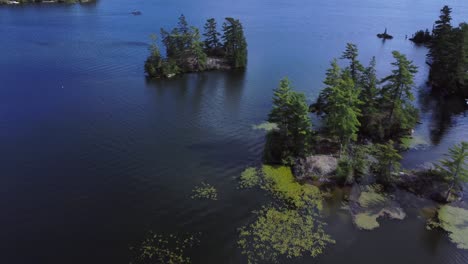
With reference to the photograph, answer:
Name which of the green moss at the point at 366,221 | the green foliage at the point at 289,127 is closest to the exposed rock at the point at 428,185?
the green moss at the point at 366,221

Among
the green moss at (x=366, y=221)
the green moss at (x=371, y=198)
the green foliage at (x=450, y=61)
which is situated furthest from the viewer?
the green foliage at (x=450, y=61)

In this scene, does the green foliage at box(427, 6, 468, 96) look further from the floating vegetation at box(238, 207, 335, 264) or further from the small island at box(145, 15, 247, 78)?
the floating vegetation at box(238, 207, 335, 264)

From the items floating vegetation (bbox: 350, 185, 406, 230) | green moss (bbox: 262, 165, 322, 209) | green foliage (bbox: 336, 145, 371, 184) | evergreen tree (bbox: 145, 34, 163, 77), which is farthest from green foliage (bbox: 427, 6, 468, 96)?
evergreen tree (bbox: 145, 34, 163, 77)

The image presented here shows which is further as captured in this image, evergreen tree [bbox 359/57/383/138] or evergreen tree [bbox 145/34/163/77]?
evergreen tree [bbox 145/34/163/77]

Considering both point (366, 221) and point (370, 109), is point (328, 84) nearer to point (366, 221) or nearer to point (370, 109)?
point (370, 109)

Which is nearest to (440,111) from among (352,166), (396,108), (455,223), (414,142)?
(414,142)

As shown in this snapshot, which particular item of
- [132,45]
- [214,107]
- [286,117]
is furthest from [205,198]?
[132,45]

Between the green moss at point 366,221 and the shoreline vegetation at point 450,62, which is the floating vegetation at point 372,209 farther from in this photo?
the shoreline vegetation at point 450,62
